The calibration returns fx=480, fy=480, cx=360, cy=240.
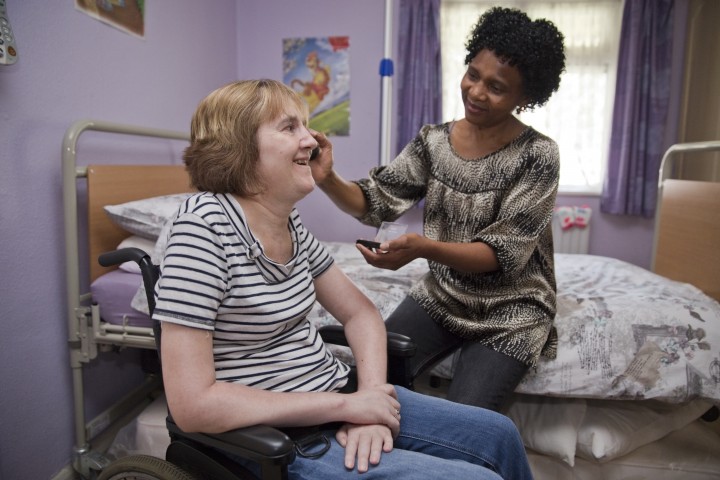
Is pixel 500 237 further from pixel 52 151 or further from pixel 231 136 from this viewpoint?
pixel 52 151

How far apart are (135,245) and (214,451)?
1.11 m

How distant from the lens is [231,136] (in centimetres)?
95

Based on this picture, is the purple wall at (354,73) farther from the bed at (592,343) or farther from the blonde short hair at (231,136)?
the blonde short hair at (231,136)

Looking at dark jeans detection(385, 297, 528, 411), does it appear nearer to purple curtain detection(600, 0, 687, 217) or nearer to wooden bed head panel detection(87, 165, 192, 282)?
wooden bed head panel detection(87, 165, 192, 282)

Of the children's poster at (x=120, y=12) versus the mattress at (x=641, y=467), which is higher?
the children's poster at (x=120, y=12)

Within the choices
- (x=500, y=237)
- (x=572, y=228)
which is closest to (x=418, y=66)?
(x=572, y=228)

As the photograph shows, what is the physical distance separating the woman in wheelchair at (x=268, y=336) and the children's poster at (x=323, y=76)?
8.34 ft

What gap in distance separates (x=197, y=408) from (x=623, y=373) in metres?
1.22

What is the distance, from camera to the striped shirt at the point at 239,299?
0.81m

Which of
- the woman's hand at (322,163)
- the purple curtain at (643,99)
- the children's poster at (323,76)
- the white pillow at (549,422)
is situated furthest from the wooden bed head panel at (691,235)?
the children's poster at (323,76)

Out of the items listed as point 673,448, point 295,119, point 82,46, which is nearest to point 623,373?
point 673,448

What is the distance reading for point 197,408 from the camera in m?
0.78

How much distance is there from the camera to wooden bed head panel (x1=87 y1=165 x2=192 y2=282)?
5.69 ft

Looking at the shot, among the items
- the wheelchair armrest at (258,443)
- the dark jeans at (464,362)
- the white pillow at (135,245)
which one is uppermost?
the white pillow at (135,245)
